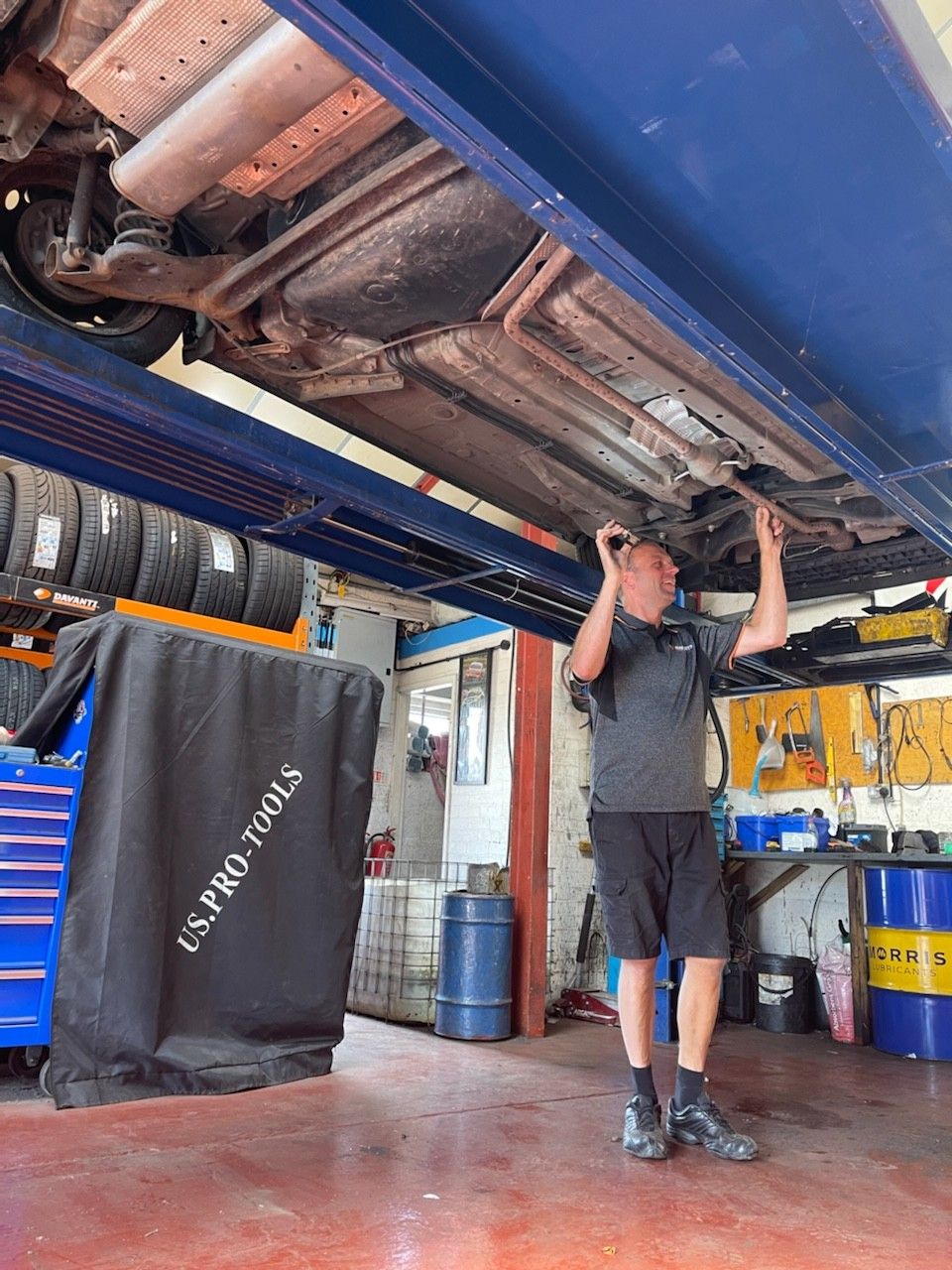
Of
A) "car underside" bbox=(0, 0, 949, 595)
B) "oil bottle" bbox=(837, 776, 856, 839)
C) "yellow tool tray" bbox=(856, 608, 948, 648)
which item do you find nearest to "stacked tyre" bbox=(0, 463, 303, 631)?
"car underside" bbox=(0, 0, 949, 595)

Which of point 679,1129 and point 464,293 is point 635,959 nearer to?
point 679,1129

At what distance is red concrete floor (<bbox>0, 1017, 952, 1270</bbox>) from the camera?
145 centimetres

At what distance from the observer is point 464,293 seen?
5.75ft

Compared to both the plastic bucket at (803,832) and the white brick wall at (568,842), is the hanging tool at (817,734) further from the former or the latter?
the white brick wall at (568,842)

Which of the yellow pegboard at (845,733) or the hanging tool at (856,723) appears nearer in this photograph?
the yellow pegboard at (845,733)

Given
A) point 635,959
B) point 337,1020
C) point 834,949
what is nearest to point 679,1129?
point 635,959

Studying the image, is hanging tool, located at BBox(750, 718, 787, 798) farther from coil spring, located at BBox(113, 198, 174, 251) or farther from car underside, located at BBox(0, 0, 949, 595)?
coil spring, located at BBox(113, 198, 174, 251)

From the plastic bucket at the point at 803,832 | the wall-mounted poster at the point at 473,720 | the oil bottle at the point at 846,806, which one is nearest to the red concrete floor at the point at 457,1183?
the plastic bucket at the point at 803,832

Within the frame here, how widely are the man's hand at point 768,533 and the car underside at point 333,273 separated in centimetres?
7

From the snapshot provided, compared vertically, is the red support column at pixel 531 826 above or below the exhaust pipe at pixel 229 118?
below

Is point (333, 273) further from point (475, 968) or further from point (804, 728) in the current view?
point (804, 728)

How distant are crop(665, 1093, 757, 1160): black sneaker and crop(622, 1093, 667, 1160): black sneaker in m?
0.06

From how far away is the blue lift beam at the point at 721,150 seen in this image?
1021 millimetres

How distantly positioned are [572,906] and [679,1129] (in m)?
2.76
